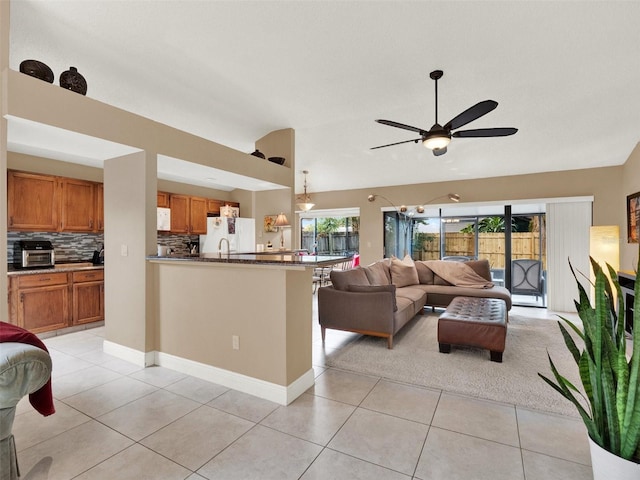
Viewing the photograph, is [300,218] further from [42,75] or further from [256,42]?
[42,75]

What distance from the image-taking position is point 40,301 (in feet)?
13.3

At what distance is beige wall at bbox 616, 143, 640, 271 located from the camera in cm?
431

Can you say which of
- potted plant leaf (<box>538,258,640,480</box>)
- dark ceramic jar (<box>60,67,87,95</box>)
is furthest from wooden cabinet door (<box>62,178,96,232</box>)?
potted plant leaf (<box>538,258,640,480</box>)

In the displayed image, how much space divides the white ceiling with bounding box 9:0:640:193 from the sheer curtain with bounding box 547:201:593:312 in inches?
38.5

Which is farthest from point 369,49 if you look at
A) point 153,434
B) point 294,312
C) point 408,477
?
point 153,434

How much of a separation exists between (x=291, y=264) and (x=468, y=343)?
Answer: 2209 mm

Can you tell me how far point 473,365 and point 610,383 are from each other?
1867mm

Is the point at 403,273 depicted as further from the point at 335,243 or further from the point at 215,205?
the point at 215,205

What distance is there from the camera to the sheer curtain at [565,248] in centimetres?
547

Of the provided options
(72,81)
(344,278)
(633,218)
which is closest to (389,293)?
(344,278)

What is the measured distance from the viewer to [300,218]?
8.68 meters

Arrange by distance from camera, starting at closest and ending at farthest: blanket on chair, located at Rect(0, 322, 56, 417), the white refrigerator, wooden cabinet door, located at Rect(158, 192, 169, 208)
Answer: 1. blanket on chair, located at Rect(0, 322, 56, 417)
2. wooden cabinet door, located at Rect(158, 192, 169, 208)
3. the white refrigerator

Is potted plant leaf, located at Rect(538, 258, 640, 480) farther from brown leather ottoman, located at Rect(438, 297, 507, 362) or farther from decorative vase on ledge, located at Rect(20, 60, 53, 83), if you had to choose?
decorative vase on ledge, located at Rect(20, 60, 53, 83)

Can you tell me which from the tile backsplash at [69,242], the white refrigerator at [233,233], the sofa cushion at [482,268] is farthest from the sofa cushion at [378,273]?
the tile backsplash at [69,242]
